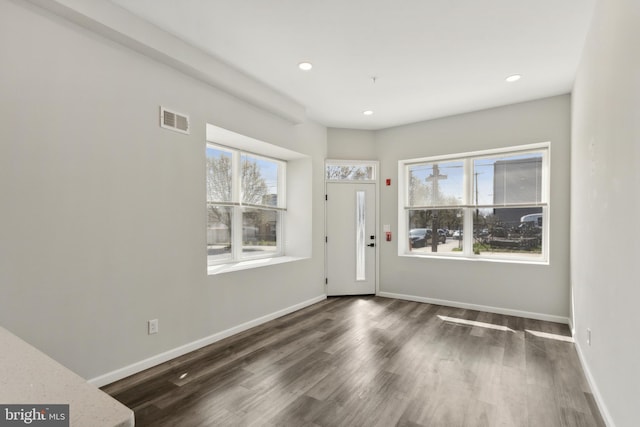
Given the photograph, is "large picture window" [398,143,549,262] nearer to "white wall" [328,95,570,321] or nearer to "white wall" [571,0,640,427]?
"white wall" [328,95,570,321]

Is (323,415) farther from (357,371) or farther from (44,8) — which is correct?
(44,8)

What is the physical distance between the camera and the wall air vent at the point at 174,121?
9.83ft

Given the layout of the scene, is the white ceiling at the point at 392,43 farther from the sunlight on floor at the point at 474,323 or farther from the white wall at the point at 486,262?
the sunlight on floor at the point at 474,323

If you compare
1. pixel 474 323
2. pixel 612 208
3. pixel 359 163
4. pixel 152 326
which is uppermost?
pixel 359 163

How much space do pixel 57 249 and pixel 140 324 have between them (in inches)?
37.0

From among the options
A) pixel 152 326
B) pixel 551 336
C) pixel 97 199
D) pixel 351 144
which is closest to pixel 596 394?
pixel 551 336

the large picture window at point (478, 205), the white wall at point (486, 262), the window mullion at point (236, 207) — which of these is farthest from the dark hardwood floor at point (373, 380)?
the large picture window at point (478, 205)

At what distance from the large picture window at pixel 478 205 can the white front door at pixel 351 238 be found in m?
0.56

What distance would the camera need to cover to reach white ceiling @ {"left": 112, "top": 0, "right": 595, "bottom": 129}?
2494 mm

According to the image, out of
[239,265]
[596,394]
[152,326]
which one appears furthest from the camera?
[239,265]

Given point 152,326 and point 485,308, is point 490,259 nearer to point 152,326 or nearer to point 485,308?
point 485,308

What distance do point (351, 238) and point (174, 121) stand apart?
3.46m

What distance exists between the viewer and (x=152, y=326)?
2908 millimetres

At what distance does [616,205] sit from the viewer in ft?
6.33
